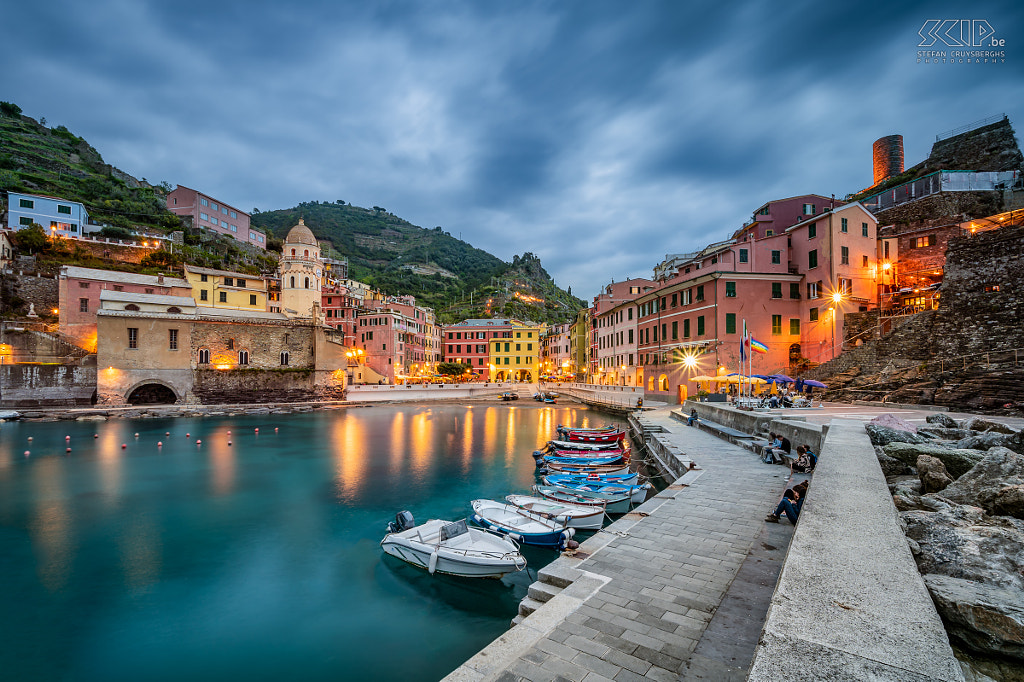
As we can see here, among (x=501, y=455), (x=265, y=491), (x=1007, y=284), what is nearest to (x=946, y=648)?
(x=265, y=491)

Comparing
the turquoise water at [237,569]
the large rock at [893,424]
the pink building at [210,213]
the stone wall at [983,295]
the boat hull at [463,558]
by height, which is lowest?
the turquoise water at [237,569]

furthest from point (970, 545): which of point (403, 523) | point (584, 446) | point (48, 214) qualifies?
point (48, 214)

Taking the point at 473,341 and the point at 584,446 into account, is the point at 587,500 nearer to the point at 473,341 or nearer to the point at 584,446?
the point at 584,446

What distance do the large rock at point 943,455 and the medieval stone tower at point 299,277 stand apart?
60710 millimetres

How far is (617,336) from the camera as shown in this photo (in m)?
53.2

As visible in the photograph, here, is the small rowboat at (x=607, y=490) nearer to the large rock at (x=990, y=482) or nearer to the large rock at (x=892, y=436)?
the large rock at (x=892, y=436)

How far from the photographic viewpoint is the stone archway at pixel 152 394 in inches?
1832

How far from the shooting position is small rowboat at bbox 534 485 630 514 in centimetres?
1433

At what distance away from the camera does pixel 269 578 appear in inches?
468

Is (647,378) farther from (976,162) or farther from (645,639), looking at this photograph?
(645,639)

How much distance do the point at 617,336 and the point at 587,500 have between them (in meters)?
39.9

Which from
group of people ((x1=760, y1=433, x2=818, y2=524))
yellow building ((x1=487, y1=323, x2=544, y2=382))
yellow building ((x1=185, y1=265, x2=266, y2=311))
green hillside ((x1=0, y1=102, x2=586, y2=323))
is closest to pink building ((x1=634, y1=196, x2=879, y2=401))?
group of people ((x1=760, y1=433, x2=818, y2=524))

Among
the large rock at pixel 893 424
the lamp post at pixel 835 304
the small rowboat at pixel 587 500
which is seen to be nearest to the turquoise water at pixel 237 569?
the small rowboat at pixel 587 500

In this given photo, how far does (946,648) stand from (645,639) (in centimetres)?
336
